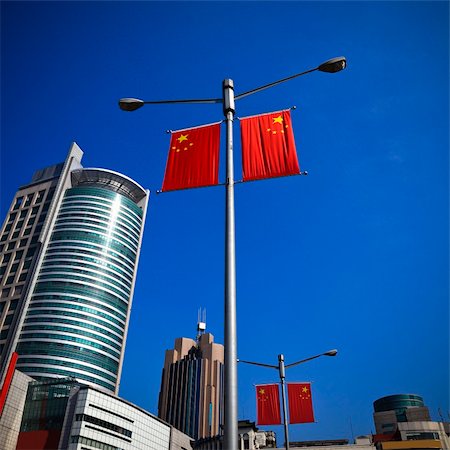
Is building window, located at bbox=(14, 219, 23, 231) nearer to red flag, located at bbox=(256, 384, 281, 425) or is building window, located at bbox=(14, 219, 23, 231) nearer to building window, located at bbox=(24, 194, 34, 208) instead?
building window, located at bbox=(24, 194, 34, 208)

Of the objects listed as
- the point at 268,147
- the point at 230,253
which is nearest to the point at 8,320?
the point at 268,147

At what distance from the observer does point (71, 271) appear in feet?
446

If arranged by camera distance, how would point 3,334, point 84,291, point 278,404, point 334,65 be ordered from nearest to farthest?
point 334,65, point 278,404, point 3,334, point 84,291

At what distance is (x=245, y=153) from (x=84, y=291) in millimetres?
131622

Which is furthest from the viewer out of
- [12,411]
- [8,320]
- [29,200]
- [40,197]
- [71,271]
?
[29,200]

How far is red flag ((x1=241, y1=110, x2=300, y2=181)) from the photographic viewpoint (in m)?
13.2

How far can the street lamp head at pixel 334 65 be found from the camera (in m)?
13.6

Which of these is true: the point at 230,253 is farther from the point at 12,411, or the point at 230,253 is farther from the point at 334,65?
the point at 12,411

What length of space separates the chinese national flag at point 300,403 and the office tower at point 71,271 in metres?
107

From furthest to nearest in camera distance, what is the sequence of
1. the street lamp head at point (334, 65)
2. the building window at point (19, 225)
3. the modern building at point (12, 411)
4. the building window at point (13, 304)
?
the building window at point (19, 225) → the building window at point (13, 304) → the modern building at point (12, 411) → the street lamp head at point (334, 65)

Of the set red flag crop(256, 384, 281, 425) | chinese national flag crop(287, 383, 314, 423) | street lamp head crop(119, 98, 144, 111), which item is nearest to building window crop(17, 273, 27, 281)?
red flag crop(256, 384, 281, 425)

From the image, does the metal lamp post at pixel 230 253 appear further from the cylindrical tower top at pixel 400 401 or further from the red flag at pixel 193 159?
the cylindrical tower top at pixel 400 401

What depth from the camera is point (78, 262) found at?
138 m

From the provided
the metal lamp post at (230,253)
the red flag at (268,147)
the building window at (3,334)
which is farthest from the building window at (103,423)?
the red flag at (268,147)
